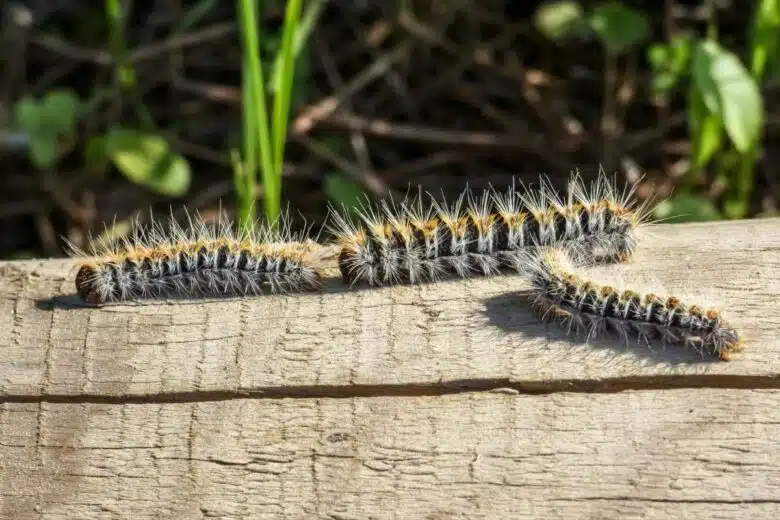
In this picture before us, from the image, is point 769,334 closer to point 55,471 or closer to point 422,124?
point 55,471

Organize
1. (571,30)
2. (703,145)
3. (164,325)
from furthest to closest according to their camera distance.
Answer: (571,30) < (703,145) < (164,325)

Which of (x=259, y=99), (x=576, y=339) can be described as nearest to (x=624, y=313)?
(x=576, y=339)

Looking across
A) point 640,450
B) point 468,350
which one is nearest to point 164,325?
point 468,350

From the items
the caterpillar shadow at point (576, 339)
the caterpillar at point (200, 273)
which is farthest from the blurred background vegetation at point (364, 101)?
the caterpillar shadow at point (576, 339)

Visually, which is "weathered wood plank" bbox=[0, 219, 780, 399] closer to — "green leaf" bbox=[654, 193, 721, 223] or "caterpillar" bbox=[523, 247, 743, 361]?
"caterpillar" bbox=[523, 247, 743, 361]

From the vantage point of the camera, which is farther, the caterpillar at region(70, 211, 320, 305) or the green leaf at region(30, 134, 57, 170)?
the green leaf at region(30, 134, 57, 170)

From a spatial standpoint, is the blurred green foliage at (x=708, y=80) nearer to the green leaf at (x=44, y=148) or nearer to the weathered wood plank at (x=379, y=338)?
the weathered wood plank at (x=379, y=338)

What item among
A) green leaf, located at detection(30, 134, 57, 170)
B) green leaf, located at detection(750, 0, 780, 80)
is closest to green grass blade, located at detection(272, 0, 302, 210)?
green leaf, located at detection(30, 134, 57, 170)
